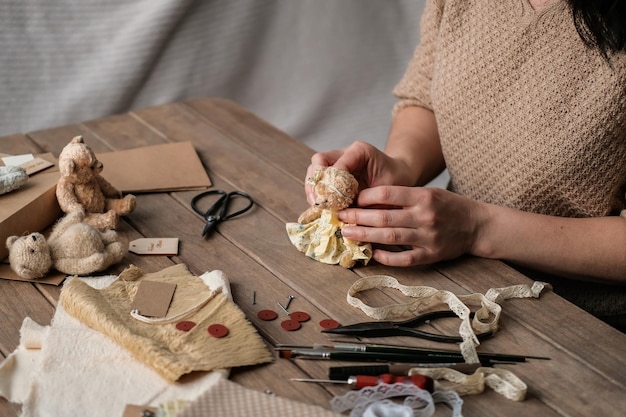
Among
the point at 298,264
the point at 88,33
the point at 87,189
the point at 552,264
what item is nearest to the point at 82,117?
the point at 88,33

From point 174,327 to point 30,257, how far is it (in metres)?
0.25

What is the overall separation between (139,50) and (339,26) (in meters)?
0.80

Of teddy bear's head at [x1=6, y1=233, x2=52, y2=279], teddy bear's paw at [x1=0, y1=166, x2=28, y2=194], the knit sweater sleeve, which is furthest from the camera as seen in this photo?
the knit sweater sleeve

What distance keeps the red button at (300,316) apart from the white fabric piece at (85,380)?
0.49 feet

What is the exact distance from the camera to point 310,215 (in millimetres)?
1199

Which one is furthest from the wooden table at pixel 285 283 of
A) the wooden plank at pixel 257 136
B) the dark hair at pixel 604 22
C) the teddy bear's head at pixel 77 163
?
the dark hair at pixel 604 22

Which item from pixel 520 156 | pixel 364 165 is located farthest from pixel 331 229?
pixel 520 156

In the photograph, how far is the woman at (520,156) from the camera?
117 cm

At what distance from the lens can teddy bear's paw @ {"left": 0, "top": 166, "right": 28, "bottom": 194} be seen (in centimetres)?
116

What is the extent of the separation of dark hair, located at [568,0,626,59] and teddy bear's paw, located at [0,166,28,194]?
35.5 inches

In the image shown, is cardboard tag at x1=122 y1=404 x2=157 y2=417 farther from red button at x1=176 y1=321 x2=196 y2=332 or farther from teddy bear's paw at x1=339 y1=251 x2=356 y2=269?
teddy bear's paw at x1=339 y1=251 x2=356 y2=269

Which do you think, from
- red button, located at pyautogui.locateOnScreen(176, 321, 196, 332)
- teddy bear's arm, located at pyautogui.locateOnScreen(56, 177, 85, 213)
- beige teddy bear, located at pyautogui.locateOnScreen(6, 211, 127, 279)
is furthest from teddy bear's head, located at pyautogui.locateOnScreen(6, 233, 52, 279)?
red button, located at pyautogui.locateOnScreen(176, 321, 196, 332)

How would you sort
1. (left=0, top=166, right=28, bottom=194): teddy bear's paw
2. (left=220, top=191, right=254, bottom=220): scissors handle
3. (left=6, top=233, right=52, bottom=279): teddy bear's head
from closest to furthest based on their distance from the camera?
(left=6, top=233, right=52, bottom=279): teddy bear's head
(left=0, top=166, right=28, bottom=194): teddy bear's paw
(left=220, top=191, right=254, bottom=220): scissors handle

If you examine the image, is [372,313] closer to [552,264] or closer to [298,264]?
[298,264]
